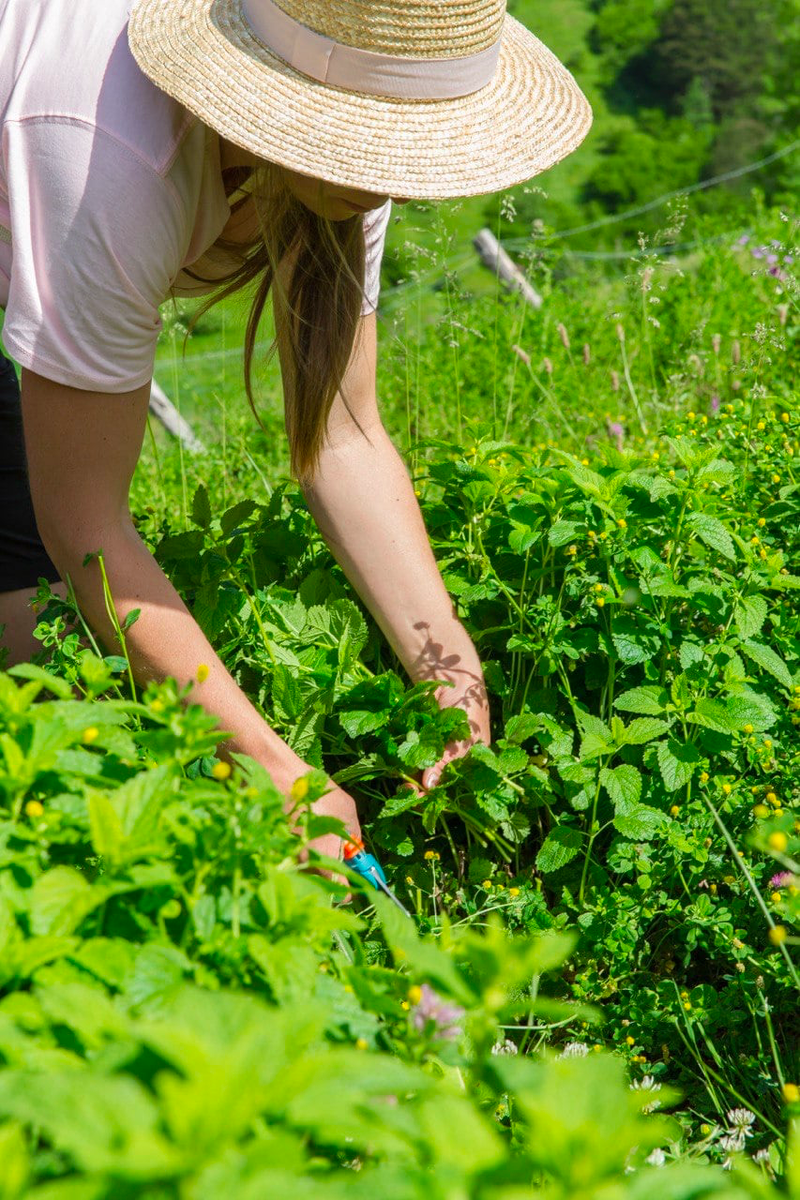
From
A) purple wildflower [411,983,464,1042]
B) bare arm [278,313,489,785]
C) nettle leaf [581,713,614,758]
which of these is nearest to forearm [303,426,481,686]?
bare arm [278,313,489,785]

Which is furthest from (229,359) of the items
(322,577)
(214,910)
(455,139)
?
(214,910)

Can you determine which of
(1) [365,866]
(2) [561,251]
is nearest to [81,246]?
(1) [365,866]

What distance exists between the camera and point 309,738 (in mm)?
1932

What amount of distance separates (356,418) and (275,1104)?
1429 millimetres

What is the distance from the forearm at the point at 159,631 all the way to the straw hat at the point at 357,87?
1.83ft

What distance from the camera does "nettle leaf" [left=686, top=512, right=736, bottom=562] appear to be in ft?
5.98

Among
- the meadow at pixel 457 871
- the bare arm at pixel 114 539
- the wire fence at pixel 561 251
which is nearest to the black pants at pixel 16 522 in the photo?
the meadow at pixel 457 871

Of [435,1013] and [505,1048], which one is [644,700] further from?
[435,1013]

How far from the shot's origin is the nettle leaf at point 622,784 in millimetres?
1791

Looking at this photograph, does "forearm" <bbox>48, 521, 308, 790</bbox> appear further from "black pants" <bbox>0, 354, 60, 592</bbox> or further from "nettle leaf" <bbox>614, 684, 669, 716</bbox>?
"black pants" <bbox>0, 354, 60, 592</bbox>

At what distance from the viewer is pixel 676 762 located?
5.85ft

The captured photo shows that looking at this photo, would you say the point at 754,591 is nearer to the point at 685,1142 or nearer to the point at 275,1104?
the point at 685,1142

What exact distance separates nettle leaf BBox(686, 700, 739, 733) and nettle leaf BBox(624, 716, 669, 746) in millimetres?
47

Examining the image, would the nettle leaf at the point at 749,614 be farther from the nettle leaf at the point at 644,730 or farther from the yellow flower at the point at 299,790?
the yellow flower at the point at 299,790
